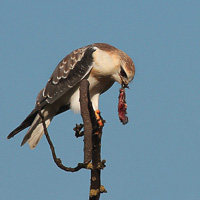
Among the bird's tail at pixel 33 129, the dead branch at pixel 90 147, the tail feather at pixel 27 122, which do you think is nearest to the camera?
the dead branch at pixel 90 147

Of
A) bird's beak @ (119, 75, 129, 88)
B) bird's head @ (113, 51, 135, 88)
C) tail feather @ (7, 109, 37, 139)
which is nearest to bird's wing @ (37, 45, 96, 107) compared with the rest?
tail feather @ (7, 109, 37, 139)

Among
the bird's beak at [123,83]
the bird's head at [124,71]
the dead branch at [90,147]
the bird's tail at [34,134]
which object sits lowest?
the dead branch at [90,147]

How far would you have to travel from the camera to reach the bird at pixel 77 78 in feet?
24.1

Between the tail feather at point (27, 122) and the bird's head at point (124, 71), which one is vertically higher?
the bird's head at point (124, 71)

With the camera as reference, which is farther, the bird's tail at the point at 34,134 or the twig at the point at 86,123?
the bird's tail at the point at 34,134

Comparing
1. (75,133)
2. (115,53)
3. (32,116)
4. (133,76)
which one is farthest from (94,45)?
(75,133)

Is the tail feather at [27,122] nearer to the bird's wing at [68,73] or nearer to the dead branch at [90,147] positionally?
the bird's wing at [68,73]

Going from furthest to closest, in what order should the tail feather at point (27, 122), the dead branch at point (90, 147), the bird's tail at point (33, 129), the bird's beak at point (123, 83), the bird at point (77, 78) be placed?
the bird's tail at point (33, 129) < the tail feather at point (27, 122) < the bird at point (77, 78) < the bird's beak at point (123, 83) < the dead branch at point (90, 147)

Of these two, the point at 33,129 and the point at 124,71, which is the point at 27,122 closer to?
the point at 33,129

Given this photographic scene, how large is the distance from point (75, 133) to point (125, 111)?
871 mm

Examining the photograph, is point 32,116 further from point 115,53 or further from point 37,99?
point 115,53

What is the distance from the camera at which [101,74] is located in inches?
293

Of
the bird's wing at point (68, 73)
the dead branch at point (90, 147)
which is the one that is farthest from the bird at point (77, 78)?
the dead branch at point (90, 147)

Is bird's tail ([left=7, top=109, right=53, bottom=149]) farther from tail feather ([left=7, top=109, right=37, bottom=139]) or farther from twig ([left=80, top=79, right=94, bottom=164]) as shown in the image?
twig ([left=80, top=79, right=94, bottom=164])
